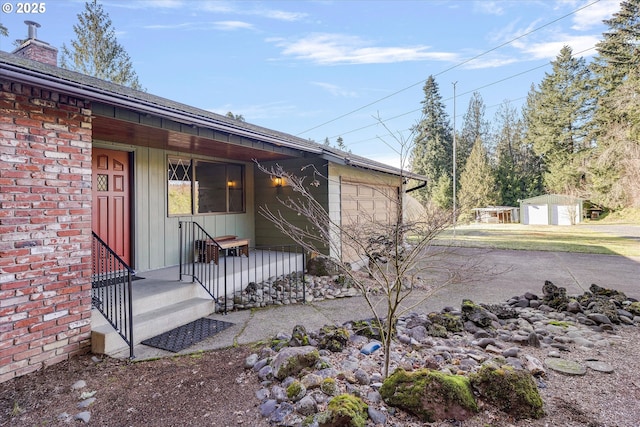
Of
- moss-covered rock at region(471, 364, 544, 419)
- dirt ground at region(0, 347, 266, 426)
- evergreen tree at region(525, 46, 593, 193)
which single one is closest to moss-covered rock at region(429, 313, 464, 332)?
moss-covered rock at region(471, 364, 544, 419)

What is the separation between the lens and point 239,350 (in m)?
3.34

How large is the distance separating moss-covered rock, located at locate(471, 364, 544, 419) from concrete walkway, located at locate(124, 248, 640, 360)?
2.21ft

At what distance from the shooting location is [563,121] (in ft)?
92.1

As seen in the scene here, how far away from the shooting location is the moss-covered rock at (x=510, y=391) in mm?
2117

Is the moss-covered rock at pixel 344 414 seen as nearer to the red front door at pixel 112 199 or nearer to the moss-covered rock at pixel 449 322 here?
the moss-covered rock at pixel 449 322

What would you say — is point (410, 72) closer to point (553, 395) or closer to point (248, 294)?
point (248, 294)

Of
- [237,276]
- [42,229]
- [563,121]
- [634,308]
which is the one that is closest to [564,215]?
[563,121]

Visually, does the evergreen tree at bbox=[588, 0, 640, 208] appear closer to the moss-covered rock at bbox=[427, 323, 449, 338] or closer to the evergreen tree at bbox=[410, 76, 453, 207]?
the evergreen tree at bbox=[410, 76, 453, 207]

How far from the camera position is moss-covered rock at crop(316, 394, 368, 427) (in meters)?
1.87

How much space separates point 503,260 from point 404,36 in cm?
907

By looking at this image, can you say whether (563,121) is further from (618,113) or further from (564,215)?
(618,113)

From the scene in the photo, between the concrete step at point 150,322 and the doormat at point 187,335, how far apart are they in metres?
0.08

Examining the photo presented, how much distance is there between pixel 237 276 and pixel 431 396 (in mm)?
4119

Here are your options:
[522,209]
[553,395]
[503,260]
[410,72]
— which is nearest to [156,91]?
[410,72]
